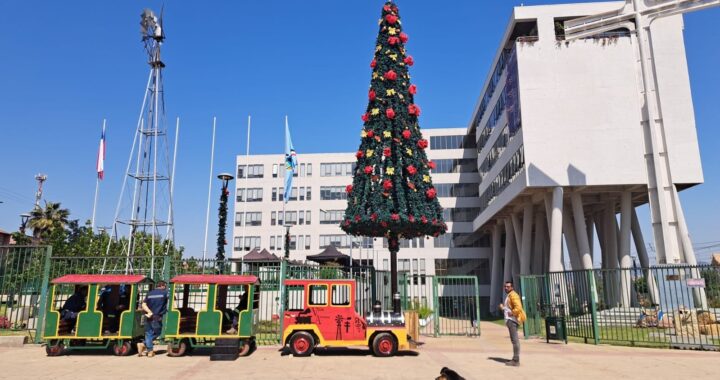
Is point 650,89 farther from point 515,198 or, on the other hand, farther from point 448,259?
point 448,259

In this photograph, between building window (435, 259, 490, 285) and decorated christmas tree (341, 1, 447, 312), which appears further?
building window (435, 259, 490, 285)

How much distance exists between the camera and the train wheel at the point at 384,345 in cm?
1312

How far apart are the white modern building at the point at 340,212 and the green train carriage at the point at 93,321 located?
48.5m

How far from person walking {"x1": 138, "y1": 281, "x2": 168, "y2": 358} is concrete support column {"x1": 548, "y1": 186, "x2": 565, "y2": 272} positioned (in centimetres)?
2924

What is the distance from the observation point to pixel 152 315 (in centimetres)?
1335

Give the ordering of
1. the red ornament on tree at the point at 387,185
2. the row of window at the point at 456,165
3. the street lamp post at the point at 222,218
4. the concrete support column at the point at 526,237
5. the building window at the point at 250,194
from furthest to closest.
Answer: the building window at the point at 250,194
the row of window at the point at 456,165
the concrete support column at the point at 526,237
the street lamp post at the point at 222,218
the red ornament on tree at the point at 387,185

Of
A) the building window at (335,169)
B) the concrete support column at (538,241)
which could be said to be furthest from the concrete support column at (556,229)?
the building window at (335,169)

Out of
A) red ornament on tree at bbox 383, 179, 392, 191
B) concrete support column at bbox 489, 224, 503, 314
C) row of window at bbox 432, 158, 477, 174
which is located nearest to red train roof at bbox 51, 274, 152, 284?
red ornament on tree at bbox 383, 179, 392, 191

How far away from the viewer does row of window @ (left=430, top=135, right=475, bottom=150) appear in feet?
215

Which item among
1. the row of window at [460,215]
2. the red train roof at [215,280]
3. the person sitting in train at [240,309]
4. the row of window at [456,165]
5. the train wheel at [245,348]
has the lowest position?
the train wheel at [245,348]

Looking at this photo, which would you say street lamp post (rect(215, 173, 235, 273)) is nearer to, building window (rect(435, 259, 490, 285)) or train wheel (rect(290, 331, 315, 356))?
train wheel (rect(290, 331, 315, 356))

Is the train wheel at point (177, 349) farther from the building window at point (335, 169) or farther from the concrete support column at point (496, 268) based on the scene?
the building window at point (335, 169)

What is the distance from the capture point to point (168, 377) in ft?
33.9

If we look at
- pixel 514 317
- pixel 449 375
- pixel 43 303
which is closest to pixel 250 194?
pixel 43 303
